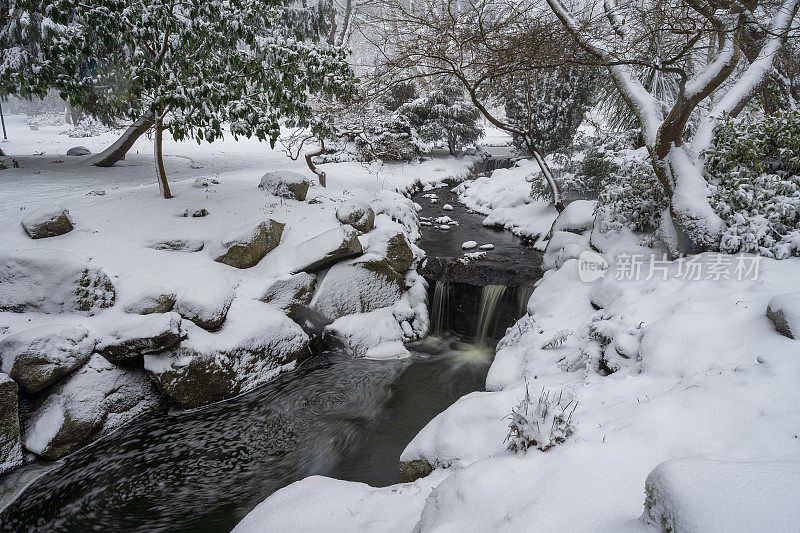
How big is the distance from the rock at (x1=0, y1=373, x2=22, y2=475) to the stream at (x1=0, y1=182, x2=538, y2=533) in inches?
16.5

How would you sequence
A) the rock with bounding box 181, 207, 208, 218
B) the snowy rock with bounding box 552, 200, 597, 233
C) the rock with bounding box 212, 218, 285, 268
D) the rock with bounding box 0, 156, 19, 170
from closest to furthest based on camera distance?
the rock with bounding box 212, 218, 285, 268, the rock with bounding box 181, 207, 208, 218, the snowy rock with bounding box 552, 200, 597, 233, the rock with bounding box 0, 156, 19, 170

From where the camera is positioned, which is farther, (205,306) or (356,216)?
(356,216)

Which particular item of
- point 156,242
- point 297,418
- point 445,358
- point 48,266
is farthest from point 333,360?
point 48,266

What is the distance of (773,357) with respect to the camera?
3.36m

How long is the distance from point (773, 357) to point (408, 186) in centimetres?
1465

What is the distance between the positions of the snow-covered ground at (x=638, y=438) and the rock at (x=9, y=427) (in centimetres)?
361

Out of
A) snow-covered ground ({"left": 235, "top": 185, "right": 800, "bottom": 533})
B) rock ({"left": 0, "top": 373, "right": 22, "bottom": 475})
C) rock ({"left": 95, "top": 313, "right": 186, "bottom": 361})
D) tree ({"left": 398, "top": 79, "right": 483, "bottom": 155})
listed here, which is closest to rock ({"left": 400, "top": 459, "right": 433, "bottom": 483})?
snow-covered ground ({"left": 235, "top": 185, "right": 800, "bottom": 533})

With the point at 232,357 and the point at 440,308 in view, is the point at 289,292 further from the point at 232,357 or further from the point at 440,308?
the point at 440,308

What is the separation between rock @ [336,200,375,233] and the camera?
9.32 meters

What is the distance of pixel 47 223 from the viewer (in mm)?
7004

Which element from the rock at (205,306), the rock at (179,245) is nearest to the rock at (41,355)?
the rock at (205,306)

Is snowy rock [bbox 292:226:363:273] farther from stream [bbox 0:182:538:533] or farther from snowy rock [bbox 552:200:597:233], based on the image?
snowy rock [bbox 552:200:597:233]

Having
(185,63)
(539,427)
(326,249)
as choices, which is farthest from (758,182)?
(185,63)

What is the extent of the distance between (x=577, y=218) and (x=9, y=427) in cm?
1025
